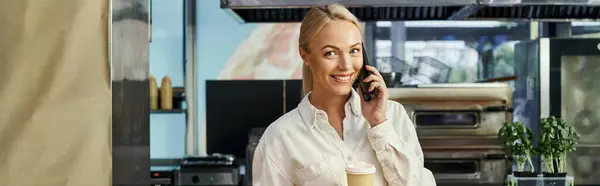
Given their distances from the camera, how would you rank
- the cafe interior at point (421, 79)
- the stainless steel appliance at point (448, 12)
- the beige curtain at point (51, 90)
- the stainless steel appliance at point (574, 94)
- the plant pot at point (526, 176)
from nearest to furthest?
the beige curtain at point (51, 90)
the plant pot at point (526, 176)
the stainless steel appliance at point (448, 12)
the cafe interior at point (421, 79)
the stainless steel appliance at point (574, 94)

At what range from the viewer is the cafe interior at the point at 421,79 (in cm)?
444

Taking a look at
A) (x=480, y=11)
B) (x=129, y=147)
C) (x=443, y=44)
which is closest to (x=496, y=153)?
(x=480, y=11)

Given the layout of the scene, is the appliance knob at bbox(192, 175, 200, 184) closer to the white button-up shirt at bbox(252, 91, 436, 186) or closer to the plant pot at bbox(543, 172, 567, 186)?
the plant pot at bbox(543, 172, 567, 186)

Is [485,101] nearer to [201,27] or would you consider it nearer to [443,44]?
[443,44]

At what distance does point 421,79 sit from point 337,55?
3.85 metres

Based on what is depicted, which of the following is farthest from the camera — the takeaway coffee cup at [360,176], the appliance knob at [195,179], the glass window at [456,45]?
the glass window at [456,45]

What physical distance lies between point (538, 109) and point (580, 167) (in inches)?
18.5

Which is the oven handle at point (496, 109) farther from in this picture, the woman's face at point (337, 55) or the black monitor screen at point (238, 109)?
the woman's face at point (337, 55)

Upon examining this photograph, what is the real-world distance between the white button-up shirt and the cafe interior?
172 cm

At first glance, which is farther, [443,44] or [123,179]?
[443,44]

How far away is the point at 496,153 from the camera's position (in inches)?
181

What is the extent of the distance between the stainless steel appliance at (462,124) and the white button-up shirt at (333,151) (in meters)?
2.81

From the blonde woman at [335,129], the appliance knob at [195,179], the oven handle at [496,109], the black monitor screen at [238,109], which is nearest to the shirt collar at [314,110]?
the blonde woman at [335,129]

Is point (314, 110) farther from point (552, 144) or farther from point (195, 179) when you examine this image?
point (195, 179)
